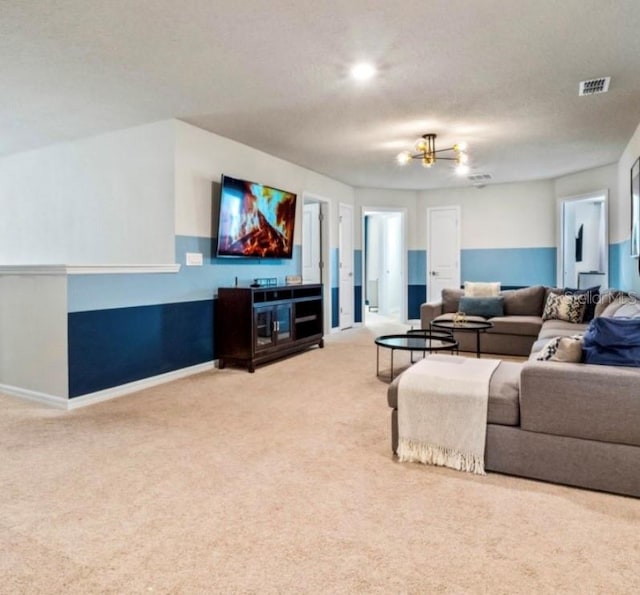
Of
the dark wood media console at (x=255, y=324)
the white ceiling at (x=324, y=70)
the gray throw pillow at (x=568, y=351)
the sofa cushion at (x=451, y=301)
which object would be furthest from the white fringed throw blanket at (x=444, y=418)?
the sofa cushion at (x=451, y=301)

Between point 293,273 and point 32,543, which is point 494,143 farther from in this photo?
point 32,543

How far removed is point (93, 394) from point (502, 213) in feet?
23.3

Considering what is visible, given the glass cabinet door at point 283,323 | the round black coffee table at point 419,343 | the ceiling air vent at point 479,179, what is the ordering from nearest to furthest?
the round black coffee table at point 419,343 → the glass cabinet door at point 283,323 → the ceiling air vent at point 479,179

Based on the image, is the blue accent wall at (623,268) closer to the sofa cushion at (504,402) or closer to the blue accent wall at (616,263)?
the blue accent wall at (616,263)

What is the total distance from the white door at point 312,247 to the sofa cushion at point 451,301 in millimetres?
1983

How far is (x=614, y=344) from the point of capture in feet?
7.59

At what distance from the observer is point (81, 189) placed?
514 cm

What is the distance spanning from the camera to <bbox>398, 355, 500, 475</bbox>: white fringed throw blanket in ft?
7.80

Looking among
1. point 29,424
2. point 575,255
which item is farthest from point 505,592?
point 575,255

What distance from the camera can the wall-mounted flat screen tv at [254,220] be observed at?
16.0 feet

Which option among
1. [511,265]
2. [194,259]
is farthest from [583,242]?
[194,259]

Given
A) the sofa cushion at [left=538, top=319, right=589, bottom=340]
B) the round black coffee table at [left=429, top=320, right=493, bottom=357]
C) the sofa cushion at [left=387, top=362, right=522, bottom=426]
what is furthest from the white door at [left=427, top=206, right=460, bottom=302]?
the sofa cushion at [left=387, top=362, right=522, bottom=426]

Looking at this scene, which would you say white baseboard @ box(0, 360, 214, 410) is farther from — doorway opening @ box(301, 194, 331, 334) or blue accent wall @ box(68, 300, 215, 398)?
doorway opening @ box(301, 194, 331, 334)

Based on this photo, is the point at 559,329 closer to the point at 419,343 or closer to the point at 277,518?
the point at 419,343
